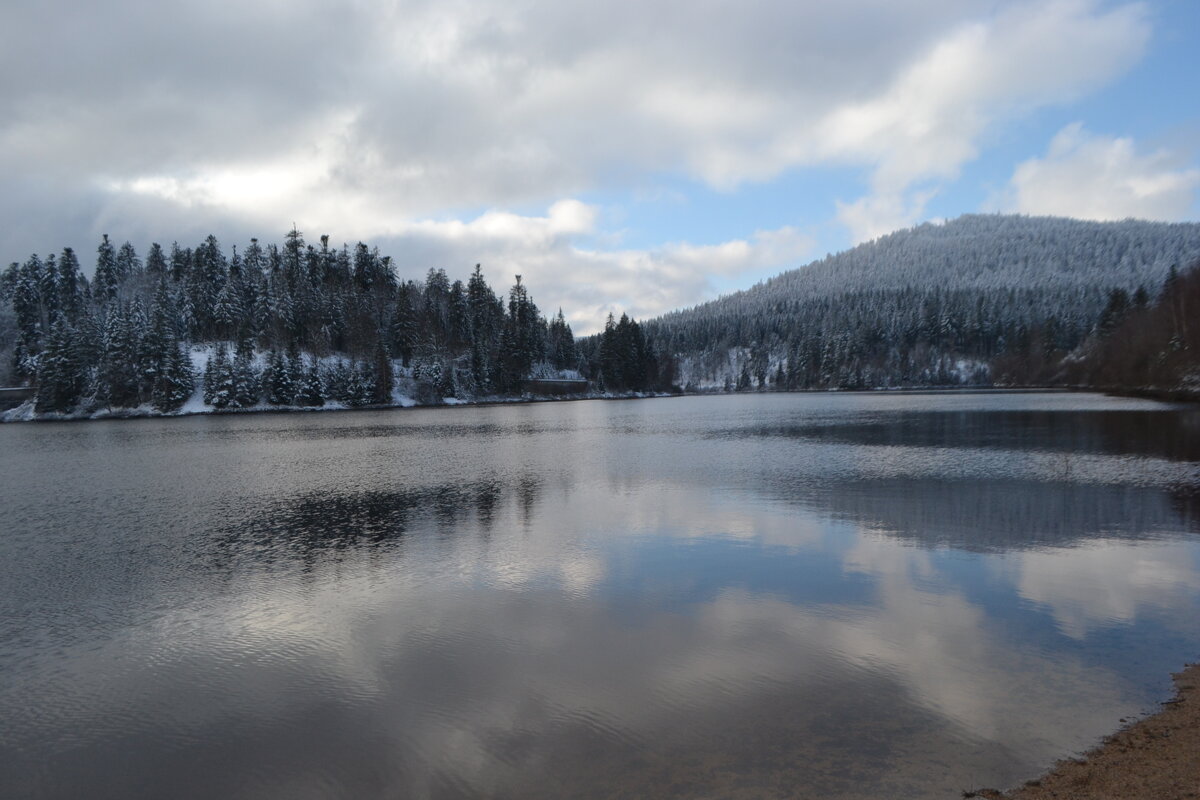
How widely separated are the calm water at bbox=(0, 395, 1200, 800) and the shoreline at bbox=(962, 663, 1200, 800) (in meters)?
0.31

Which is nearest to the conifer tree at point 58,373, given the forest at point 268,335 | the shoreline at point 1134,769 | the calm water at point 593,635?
the forest at point 268,335

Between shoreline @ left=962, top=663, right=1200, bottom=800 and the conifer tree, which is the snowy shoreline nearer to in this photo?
the conifer tree

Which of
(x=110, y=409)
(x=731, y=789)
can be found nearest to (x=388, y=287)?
(x=110, y=409)

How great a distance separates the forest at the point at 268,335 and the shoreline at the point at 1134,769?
119 meters

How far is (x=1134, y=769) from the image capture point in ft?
24.8

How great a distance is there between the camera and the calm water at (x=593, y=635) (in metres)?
8.70

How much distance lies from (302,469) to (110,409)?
94.0m

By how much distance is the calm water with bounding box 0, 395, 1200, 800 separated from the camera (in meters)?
8.70

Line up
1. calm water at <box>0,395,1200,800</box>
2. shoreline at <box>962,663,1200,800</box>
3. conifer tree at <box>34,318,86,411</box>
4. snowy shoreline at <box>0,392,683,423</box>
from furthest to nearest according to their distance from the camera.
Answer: snowy shoreline at <box>0,392,683,423</box>
conifer tree at <box>34,318,86,411</box>
calm water at <box>0,395,1200,800</box>
shoreline at <box>962,663,1200,800</box>

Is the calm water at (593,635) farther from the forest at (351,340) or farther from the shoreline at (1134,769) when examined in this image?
the forest at (351,340)

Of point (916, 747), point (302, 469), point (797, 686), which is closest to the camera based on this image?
point (916, 747)

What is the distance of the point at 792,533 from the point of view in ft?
67.0

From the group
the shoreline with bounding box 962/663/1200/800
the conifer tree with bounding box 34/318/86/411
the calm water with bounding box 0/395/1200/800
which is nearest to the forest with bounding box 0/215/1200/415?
the conifer tree with bounding box 34/318/86/411

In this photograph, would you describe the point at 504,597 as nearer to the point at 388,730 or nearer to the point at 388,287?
the point at 388,730
